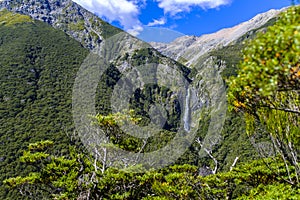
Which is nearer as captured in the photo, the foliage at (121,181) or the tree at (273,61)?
the tree at (273,61)

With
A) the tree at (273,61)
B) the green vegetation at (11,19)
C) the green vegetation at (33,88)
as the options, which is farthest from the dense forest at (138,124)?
the green vegetation at (11,19)

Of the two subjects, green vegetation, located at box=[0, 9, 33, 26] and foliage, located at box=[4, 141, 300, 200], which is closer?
foliage, located at box=[4, 141, 300, 200]

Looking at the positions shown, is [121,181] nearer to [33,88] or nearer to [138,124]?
[138,124]

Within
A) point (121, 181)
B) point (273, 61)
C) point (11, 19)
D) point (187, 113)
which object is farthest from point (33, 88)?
point (273, 61)

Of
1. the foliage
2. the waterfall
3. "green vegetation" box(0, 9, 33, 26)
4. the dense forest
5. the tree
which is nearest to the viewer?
the tree

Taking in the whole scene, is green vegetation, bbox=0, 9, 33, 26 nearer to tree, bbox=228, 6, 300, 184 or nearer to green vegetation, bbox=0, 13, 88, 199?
green vegetation, bbox=0, 13, 88, 199

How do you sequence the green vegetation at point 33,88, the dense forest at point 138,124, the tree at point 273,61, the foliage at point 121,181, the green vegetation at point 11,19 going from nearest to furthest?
the tree at point 273,61 < the dense forest at point 138,124 < the foliage at point 121,181 < the green vegetation at point 33,88 < the green vegetation at point 11,19

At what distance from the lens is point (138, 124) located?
1652 cm

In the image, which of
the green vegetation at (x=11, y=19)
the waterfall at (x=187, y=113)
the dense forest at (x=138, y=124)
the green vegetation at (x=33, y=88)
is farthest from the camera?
the green vegetation at (x=11, y=19)

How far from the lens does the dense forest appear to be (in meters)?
4.67

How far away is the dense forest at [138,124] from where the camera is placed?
15.3 ft

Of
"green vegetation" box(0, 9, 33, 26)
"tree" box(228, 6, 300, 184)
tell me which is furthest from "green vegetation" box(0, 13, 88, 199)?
"tree" box(228, 6, 300, 184)

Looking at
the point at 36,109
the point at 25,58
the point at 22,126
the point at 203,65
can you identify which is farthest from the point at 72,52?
the point at 203,65

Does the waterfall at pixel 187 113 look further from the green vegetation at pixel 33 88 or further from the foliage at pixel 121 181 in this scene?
the foliage at pixel 121 181
